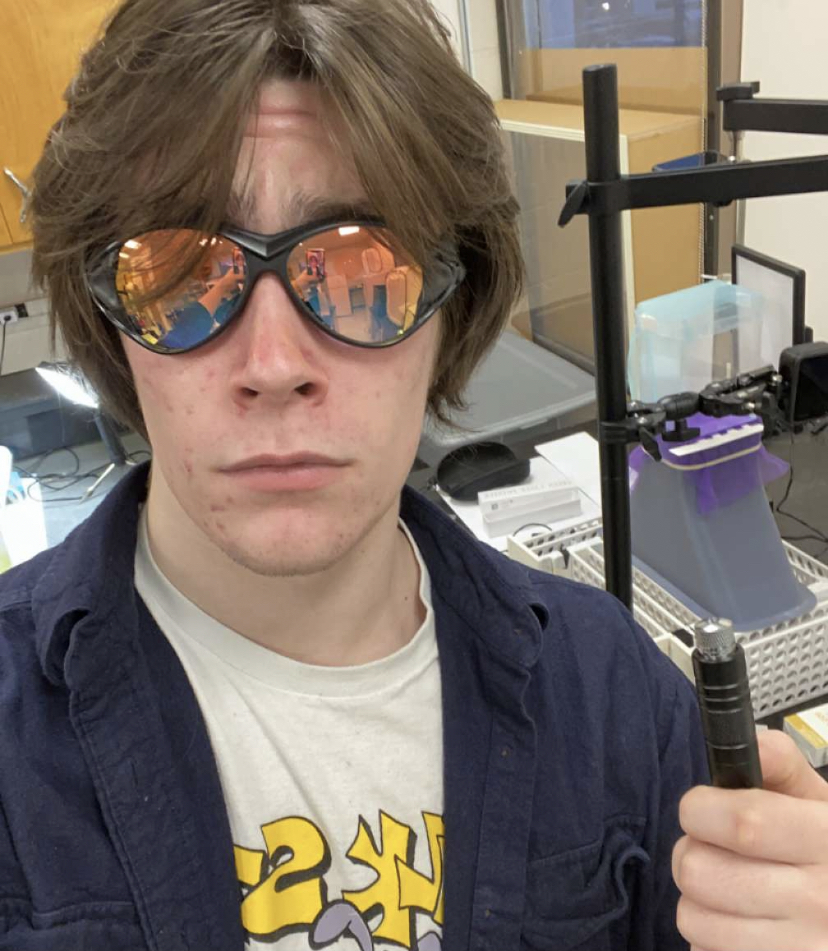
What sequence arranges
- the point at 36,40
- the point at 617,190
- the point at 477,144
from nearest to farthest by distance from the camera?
the point at 477,144
the point at 617,190
the point at 36,40

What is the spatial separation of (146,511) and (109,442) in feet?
6.58

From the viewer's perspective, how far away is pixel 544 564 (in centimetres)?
156

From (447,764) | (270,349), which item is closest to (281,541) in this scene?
(270,349)

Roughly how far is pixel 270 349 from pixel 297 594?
0.25 meters

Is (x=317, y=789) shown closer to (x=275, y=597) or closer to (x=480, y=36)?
(x=275, y=597)

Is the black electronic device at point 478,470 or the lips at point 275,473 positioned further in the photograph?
the black electronic device at point 478,470

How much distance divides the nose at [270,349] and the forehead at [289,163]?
6 cm

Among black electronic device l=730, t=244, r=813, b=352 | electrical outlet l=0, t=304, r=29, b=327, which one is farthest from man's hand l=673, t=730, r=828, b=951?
electrical outlet l=0, t=304, r=29, b=327

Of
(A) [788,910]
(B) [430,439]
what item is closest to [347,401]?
(A) [788,910]

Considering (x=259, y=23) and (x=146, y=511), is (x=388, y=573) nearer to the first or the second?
(x=146, y=511)

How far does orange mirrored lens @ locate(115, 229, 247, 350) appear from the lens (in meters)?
0.67

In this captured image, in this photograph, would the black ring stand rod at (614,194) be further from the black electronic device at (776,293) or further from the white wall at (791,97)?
the white wall at (791,97)

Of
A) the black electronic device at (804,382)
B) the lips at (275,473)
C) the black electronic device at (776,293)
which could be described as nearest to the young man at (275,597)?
the lips at (275,473)

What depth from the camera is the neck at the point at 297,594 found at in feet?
2.53
